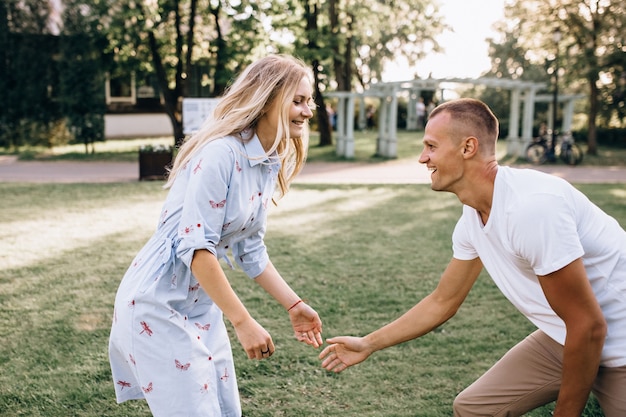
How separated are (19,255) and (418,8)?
998 inches

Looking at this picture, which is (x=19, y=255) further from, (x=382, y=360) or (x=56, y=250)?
(x=382, y=360)

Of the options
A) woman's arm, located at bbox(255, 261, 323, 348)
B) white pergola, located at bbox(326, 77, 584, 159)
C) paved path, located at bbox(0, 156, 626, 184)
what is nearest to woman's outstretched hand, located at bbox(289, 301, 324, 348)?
woman's arm, located at bbox(255, 261, 323, 348)

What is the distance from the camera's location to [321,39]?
23.2m

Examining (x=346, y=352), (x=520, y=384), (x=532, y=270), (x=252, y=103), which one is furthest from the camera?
(x=346, y=352)

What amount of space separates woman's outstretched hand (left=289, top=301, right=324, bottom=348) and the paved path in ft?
41.1

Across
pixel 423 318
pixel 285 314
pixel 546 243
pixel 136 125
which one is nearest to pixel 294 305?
pixel 423 318

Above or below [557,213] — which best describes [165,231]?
below

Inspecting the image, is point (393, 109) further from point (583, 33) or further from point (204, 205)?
point (204, 205)

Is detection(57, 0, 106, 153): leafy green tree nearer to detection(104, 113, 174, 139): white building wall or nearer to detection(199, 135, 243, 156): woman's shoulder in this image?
detection(104, 113, 174, 139): white building wall

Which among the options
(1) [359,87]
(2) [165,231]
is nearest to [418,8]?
(1) [359,87]

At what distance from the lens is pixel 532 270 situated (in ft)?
7.68

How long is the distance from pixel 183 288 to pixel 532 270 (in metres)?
1.34

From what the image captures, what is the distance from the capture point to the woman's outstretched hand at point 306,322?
296 centimetres

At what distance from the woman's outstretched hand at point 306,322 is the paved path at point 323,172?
1254 centimetres
